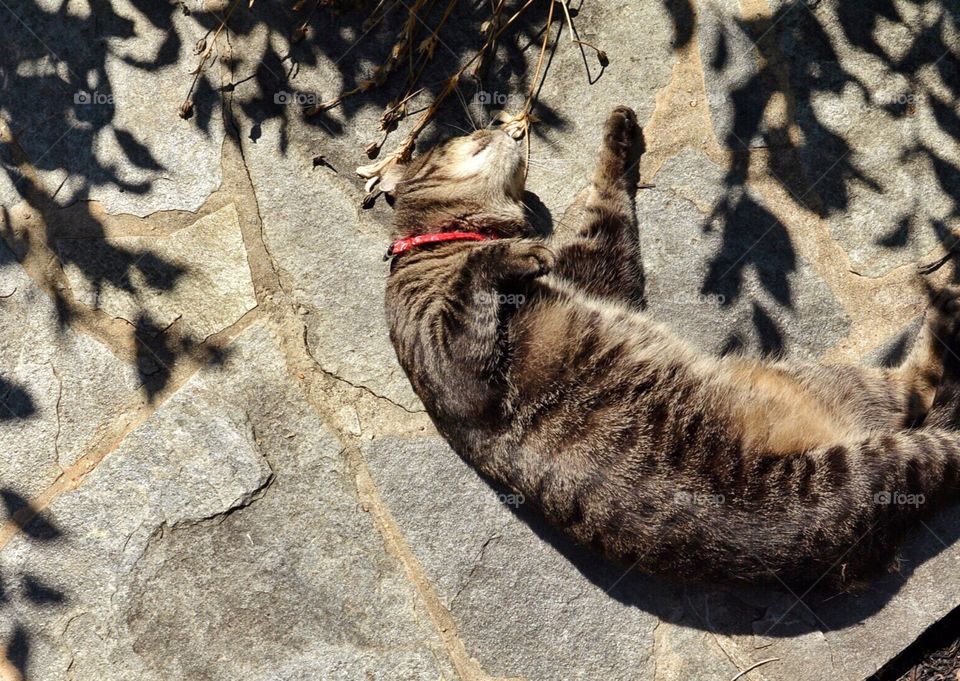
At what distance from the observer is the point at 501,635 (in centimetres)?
334

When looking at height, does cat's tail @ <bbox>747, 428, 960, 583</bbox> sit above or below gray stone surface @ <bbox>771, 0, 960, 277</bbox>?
below

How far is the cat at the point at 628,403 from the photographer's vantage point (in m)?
2.81

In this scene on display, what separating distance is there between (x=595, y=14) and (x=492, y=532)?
7.88ft

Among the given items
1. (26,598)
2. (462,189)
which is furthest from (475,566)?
(26,598)

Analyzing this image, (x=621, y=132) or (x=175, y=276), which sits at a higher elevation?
(x=621, y=132)

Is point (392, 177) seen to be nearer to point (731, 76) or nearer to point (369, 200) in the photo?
point (369, 200)

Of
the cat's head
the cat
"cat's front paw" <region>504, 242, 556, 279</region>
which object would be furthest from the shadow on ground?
"cat's front paw" <region>504, 242, 556, 279</region>

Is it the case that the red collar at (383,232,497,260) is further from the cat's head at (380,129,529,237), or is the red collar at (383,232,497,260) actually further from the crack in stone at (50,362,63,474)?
the crack in stone at (50,362,63,474)

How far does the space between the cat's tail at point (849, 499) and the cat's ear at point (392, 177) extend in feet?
6.39

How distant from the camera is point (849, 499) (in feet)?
9.20

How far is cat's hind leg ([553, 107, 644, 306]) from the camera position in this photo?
11.2ft

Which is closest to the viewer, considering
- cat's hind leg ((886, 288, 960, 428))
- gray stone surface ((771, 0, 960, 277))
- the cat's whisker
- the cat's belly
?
the cat's belly

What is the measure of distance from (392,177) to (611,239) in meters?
1.03

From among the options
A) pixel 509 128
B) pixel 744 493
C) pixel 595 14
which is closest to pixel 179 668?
pixel 744 493
